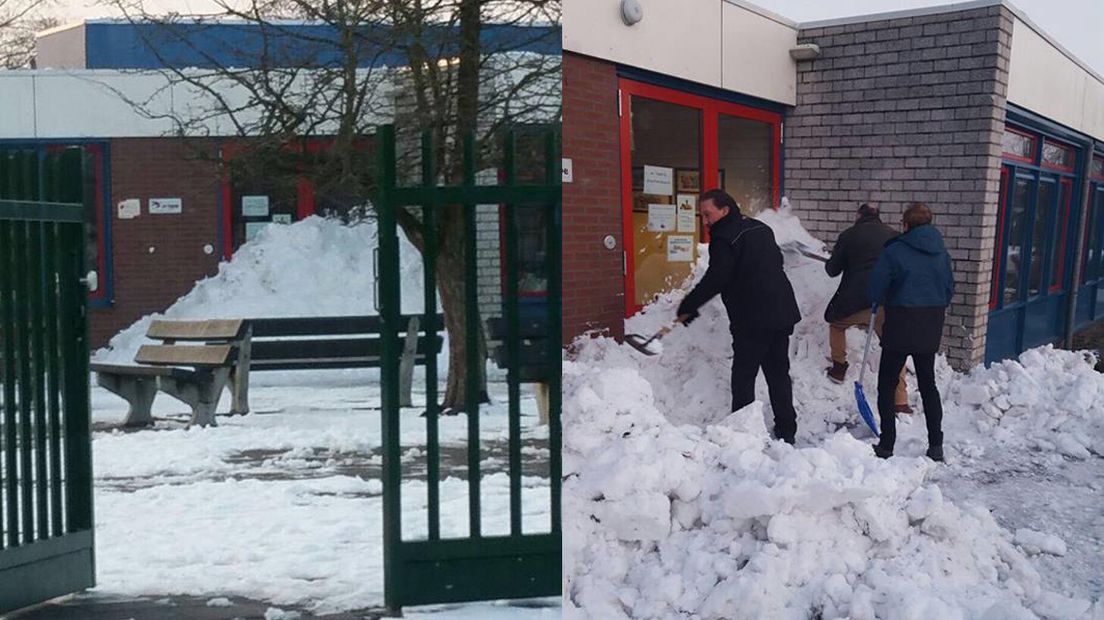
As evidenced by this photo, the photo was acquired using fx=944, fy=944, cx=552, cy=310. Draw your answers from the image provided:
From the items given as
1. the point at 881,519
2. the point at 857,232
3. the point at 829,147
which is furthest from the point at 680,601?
the point at 829,147

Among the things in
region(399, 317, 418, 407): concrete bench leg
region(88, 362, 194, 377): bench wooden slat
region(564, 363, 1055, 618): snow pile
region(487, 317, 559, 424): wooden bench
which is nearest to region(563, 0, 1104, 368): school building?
region(487, 317, 559, 424): wooden bench

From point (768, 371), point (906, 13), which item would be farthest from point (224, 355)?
point (906, 13)

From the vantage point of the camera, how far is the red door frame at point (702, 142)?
56.4 inches

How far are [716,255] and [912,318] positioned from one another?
32cm

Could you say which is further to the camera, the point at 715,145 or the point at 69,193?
the point at 69,193

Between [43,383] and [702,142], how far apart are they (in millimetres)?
1192

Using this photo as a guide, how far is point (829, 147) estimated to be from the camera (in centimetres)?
148

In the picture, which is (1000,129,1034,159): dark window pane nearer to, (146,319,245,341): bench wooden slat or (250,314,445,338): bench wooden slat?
(250,314,445,338): bench wooden slat

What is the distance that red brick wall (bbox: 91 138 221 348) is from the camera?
1.58 meters

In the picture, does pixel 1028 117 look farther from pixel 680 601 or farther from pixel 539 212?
pixel 680 601

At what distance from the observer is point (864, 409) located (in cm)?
157

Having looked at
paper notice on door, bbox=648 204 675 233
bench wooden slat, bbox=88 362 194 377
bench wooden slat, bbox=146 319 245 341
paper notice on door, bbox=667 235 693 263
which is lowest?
bench wooden slat, bbox=88 362 194 377

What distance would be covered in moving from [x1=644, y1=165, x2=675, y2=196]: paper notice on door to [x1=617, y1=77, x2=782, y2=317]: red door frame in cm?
3

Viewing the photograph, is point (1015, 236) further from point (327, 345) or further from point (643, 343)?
point (327, 345)
